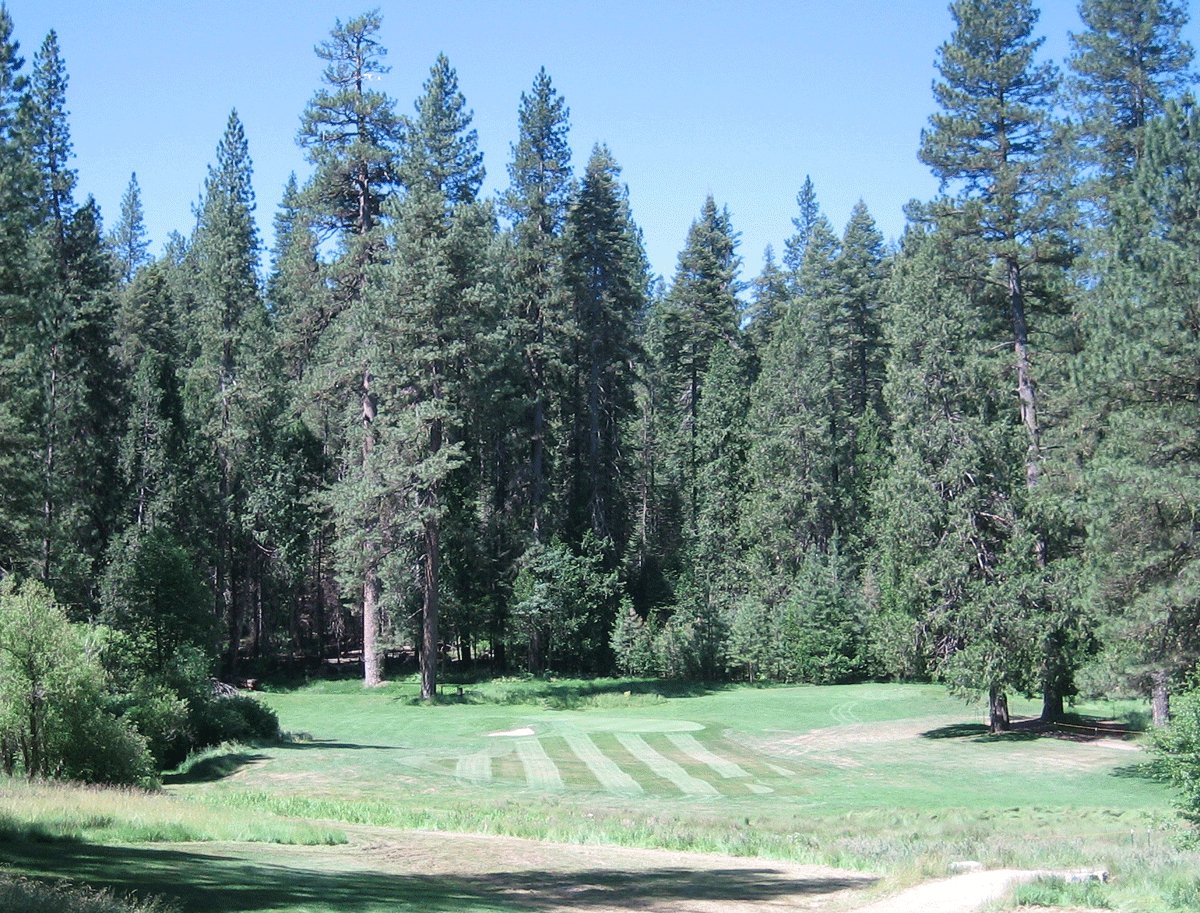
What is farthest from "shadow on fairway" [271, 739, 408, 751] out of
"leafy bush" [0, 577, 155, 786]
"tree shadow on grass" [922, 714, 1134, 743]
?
"tree shadow on grass" [922, 714, 1134, 743]

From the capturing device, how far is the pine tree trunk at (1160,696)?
25.0 meters

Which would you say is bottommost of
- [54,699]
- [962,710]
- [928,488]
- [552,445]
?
[962,710]

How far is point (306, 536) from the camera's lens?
184 feet

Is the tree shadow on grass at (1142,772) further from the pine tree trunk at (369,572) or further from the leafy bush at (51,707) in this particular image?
the pine tree trunk at (369,572)

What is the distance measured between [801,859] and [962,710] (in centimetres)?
2465

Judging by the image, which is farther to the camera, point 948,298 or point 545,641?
point 545,641

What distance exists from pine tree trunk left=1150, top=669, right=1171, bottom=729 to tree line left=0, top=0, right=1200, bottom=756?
0.34 meters

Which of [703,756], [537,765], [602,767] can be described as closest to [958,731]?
[703,756]

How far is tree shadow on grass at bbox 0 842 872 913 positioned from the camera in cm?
1135

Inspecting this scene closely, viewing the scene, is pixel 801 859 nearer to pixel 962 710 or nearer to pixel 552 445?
pixel 962 710

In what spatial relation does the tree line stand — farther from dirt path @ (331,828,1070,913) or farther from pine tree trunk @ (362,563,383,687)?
dirt path @ (331,828,1070,913)

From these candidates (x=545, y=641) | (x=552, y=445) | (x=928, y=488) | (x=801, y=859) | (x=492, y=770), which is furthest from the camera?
(x=552, y=445)

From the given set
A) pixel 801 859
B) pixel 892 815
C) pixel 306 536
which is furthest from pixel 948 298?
pixel 306 536

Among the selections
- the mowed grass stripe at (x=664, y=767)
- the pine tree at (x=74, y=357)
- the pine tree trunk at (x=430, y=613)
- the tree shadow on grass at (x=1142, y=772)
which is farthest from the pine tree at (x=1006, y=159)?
the pine tree at (x=74, y=357)
